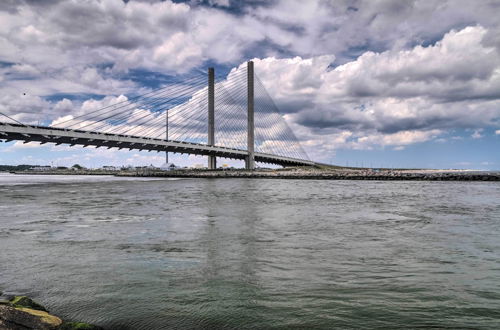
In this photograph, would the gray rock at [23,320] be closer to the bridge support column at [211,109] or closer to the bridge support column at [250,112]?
the bridge support column at [250,112]

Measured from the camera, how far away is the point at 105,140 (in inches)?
2496

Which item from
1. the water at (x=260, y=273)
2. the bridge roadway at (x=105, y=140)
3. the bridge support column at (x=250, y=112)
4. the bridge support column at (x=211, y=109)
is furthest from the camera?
the bridge support column at (x=211, y=109)

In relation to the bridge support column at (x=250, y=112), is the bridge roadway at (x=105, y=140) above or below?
below

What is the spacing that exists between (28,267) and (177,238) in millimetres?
4419

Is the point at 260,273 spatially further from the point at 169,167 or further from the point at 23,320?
the point at 169,167

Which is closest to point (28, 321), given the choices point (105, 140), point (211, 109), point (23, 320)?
point (23, 320)

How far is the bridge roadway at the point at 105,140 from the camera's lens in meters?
52.5

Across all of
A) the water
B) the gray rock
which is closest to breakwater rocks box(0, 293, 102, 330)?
the gray rock

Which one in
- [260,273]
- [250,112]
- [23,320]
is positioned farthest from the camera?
[250,112]

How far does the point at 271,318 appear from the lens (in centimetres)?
509

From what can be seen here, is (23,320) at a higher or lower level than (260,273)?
higher

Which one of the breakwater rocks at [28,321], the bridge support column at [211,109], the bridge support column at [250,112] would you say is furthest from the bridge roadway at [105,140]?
Result: the breakwater rocks at [28,321]

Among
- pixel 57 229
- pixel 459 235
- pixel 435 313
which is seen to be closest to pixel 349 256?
pixel 435 313

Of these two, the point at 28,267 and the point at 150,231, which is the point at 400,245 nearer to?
the point at 150,231
